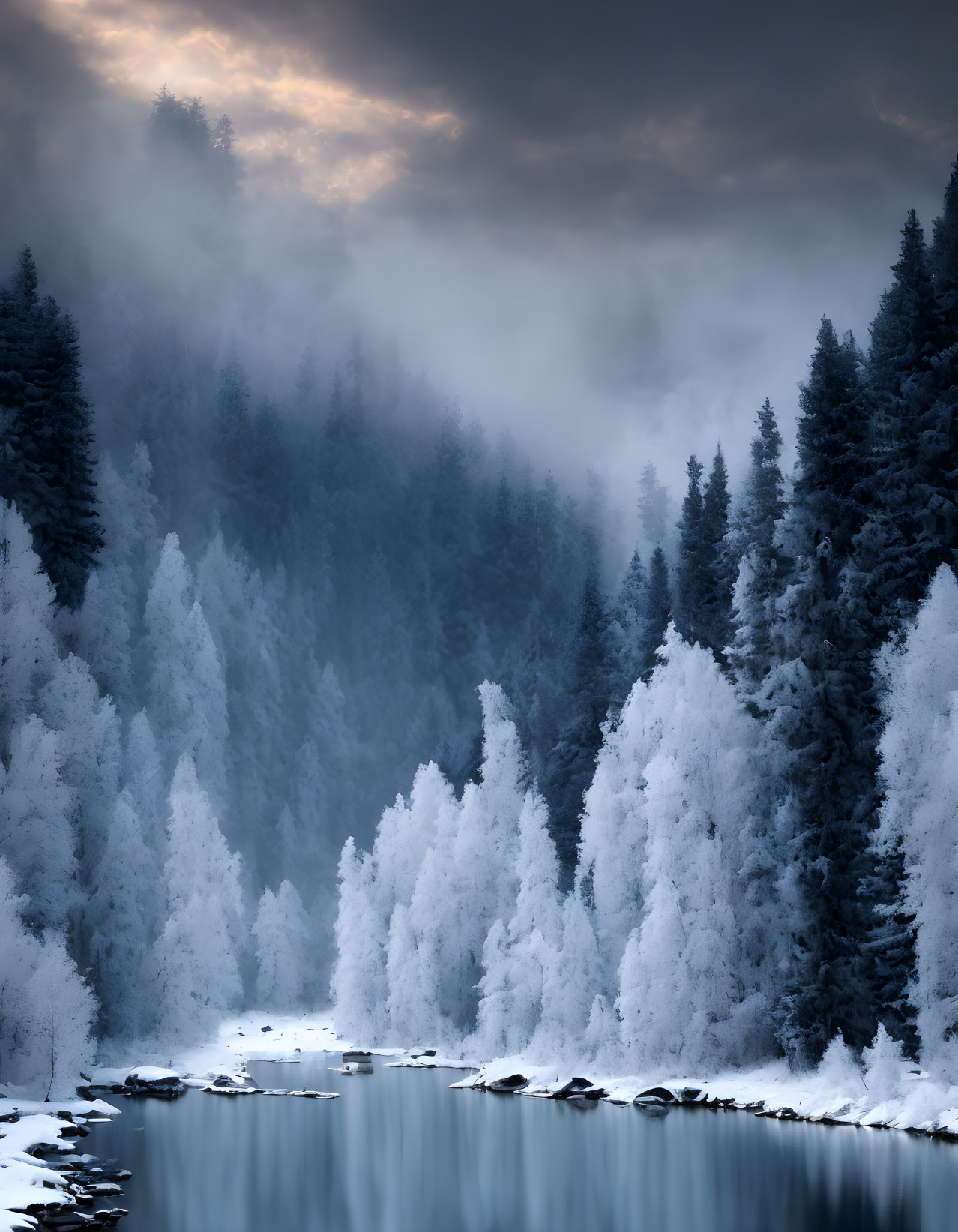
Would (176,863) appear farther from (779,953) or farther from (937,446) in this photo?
(937,446)

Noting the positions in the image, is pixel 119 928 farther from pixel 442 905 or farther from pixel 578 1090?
pixel 578 1090

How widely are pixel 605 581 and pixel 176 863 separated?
79.1 m

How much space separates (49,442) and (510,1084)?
3843 cm

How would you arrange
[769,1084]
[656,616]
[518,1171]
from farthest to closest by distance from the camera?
[656,616], [769,1084], [518,1171]

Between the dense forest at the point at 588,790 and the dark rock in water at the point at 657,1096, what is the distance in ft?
7.73

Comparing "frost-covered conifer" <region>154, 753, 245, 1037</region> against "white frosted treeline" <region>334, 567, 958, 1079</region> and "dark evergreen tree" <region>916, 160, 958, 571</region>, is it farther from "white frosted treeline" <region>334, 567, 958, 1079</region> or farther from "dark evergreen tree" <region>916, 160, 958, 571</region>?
"dark evergreen tree" <region>916, 160, 958, 571</region>

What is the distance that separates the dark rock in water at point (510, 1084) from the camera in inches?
2061

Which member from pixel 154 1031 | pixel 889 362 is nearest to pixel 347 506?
pixel 154 1031

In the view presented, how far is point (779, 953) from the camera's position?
4572cm

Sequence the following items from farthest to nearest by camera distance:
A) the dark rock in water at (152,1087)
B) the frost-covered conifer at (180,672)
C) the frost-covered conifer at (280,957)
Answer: the frost-covered conifer at (180,672)
the frost-covered conifer at (280,957)
the dark rock in water at (152,1087)

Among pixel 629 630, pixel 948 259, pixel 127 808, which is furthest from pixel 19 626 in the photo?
pixel 948 259

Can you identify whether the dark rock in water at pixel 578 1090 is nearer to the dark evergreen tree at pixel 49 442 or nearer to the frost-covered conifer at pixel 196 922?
the frost-covered conifer at pixel 196 922

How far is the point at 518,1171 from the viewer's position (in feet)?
112

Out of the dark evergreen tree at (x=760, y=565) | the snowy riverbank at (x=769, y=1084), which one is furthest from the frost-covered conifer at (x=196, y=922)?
the dark evergreen tree at (x=760, y=565)
